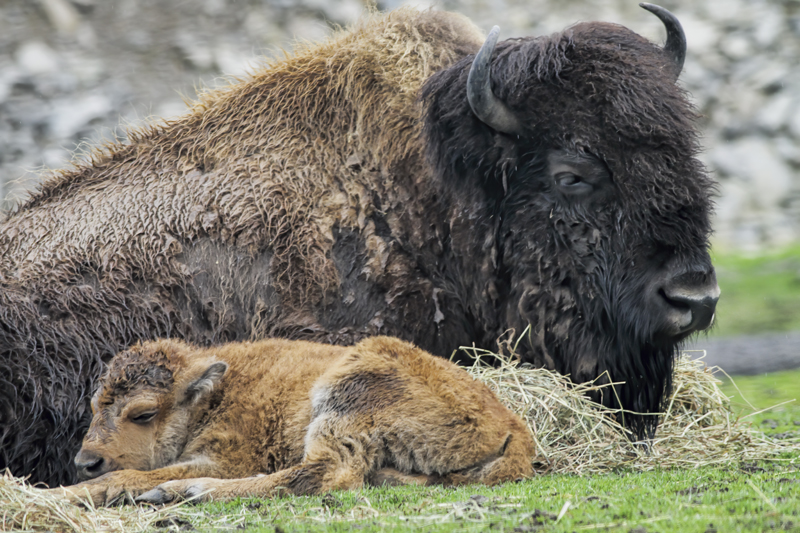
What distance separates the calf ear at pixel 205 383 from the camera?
4.66 metres

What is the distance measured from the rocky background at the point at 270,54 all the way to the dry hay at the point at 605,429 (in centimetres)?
1110

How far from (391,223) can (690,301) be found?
1.95 meters

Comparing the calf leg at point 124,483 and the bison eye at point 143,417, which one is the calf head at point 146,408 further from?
the calf leg at point 124,483

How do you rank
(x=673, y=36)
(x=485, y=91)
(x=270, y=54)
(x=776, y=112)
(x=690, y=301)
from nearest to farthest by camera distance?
(x=690, y=301), (x=485, y=91), (x=673, y=36), (x=270, y=54), (x=776, y=112)

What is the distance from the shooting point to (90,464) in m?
4.30

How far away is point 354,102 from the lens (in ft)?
20.3

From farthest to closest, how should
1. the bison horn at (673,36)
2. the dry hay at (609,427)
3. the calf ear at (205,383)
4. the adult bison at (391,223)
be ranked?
the bison horn at (673,36)
the adult bison at (391,223)
the dry hay at (609,427)
the calf ear at (205,383)

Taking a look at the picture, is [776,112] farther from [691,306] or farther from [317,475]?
[317,475]

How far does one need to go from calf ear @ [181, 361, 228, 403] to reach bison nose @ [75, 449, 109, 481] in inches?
20.4

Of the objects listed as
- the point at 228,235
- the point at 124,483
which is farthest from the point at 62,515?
the point at 228,235

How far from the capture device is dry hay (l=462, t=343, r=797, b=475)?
4758mm

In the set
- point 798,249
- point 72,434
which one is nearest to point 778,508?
point 72,434

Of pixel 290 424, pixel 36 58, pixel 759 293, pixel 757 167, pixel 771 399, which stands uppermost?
pixel 290 424

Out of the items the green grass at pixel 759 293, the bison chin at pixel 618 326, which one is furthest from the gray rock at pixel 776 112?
the bison chin at pixel 618 326
